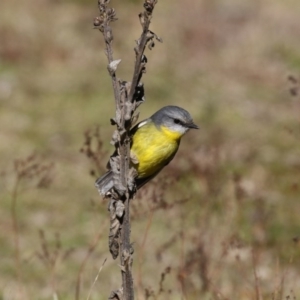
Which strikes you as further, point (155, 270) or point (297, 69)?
point (297, 69)

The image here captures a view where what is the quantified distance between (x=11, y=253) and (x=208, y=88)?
6.01 meters

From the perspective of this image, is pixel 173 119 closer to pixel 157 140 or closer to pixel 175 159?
pixel 157 140

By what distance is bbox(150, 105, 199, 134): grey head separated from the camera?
5.11 metres

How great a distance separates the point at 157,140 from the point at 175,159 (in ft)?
10.7

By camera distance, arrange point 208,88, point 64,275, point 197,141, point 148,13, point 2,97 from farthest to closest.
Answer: point 208,88, point 2,97, point 197,141, point 64,275, point 148,13

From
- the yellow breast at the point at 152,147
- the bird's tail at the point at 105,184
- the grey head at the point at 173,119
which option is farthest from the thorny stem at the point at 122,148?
the grey head at the point at 173,119

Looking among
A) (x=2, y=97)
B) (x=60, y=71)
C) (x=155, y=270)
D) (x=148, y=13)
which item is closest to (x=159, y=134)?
(x=148, y=13)

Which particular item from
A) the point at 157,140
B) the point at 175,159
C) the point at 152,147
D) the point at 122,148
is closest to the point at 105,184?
the point at 152,147

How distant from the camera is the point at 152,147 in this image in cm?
499

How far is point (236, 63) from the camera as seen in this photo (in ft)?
45.9

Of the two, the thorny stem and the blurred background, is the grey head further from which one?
the thorny stem

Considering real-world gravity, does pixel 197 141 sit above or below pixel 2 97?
below

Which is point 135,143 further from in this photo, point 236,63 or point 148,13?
point 236,63

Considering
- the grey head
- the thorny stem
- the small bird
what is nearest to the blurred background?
the small bird
